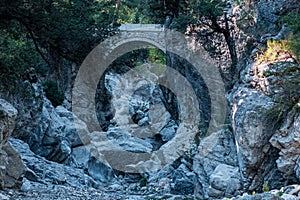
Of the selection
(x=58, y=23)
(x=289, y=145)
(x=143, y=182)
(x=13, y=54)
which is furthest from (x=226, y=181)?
(x=143, y=182)

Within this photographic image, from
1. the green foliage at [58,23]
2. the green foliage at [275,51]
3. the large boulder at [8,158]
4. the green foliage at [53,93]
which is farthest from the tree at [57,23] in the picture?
the green foliage at [53,93]

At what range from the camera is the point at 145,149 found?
19.1m

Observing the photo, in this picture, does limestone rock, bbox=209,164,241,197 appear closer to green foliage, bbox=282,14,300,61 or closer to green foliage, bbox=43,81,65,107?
green foliage, bbox=282,14,300,61

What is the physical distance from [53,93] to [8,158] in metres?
12.1

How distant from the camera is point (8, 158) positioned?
898 cm

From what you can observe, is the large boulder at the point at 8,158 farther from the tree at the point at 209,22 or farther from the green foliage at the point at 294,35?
the tree at the point at 209,22

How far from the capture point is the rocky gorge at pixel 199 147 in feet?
26.7

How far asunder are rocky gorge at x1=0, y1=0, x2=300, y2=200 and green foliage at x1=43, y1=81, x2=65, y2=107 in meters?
1.26

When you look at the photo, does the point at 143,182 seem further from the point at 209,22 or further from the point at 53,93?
the point at 53,93

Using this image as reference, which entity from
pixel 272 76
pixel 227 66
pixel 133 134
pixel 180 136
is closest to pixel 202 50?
pixel 227 66

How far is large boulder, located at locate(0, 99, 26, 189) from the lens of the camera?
8.41m

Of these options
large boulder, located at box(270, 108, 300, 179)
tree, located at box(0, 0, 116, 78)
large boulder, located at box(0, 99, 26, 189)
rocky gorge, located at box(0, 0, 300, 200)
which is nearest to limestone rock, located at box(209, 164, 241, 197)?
rocky gorge, located at box(0, 0, 300, 200)

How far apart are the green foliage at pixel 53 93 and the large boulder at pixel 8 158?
38.4 ft

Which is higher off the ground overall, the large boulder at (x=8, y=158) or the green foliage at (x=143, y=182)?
the large boulder at (x=8, y=158)
